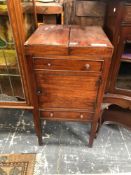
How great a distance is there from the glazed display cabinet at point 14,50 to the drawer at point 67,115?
173 mm

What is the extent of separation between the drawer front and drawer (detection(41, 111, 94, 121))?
0.06 m

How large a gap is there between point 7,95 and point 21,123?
0.41m

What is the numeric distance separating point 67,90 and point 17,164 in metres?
0.72

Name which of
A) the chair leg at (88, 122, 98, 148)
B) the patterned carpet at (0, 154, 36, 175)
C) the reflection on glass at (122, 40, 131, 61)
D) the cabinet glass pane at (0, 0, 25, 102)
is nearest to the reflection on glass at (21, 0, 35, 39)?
the cabinet glass pane at (0, 0, 25, 102)

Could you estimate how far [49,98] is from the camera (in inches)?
45.5

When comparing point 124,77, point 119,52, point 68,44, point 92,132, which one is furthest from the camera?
point 92,132

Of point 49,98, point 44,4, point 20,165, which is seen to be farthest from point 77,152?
point 44,4

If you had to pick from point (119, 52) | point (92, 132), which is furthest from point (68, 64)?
point (92, 132)

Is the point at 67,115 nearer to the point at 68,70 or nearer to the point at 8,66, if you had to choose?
the point at 68,70

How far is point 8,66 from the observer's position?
1.22 meters

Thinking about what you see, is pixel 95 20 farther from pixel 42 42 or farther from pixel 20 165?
pixel 20 165

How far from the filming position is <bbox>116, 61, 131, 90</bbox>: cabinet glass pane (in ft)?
3.84

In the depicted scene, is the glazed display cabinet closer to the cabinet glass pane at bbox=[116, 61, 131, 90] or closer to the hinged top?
the hinged top

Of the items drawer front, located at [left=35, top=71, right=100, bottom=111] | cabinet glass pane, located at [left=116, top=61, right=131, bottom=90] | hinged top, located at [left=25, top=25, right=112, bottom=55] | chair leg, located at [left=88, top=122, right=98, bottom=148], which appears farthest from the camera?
chair leg, located at [left=88, top=122, right=98, bottom=148]
